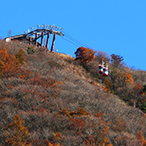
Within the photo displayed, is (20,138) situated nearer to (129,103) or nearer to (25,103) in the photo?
(25,103)

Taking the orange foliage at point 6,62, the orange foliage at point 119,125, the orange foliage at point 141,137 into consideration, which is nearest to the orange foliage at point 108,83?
A: the orange foliage at point 6,62

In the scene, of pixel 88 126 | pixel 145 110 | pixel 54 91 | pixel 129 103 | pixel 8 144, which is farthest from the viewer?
pixel 129 103

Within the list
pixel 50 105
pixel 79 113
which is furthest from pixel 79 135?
pixel 50 105

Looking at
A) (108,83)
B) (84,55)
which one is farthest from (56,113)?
(84,55)

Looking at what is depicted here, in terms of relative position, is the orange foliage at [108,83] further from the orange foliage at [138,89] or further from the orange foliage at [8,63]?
the orange foliage at [8,63]

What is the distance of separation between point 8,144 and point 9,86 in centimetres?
1384

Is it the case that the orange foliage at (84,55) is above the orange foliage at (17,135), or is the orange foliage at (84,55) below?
above

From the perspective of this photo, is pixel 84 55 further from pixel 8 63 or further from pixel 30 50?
pixel 8 63

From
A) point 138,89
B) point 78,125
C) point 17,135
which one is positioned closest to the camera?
point 17,135

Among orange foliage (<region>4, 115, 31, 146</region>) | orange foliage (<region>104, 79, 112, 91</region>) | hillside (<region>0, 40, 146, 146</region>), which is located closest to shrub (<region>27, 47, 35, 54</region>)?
hillside (<region>0, 40, 146, 146</region>)

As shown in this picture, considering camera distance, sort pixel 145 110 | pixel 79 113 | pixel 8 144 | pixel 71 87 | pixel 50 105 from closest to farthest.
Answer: pixel 8 144 → pixel 79 113 → pixel 50 105 → pixel 71 87 → pixel 145 110

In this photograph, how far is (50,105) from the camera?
2731 centimetres

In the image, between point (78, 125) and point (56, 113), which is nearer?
point (78, 125)

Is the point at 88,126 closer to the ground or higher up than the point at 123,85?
closer to the ground
